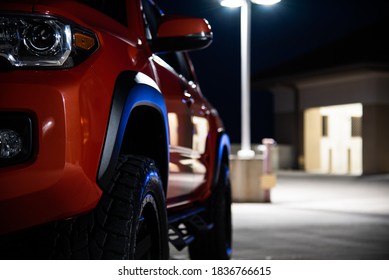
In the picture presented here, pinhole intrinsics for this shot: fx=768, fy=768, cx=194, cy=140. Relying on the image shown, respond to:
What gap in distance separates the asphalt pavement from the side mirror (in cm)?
299

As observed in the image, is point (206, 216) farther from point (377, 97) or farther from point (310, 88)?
point (310, 88)

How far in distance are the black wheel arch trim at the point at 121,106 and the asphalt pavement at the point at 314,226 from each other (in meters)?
3.42

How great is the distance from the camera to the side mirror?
394cm

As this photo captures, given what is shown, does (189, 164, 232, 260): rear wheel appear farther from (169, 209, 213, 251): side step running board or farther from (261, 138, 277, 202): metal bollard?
(261, 138, 277, 202): metal bollard

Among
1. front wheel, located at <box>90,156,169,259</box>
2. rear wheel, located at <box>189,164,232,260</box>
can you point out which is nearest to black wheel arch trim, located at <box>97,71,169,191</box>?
front wheel, located at <box>90,156,169,259</box>

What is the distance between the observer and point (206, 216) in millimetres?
6059

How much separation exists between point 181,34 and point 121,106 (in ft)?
3.34

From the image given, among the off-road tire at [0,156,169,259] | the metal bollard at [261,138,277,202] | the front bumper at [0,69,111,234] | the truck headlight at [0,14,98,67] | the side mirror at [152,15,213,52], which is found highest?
the side mirror at [152,15,213,52]

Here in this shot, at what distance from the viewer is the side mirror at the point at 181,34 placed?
394 centimetres

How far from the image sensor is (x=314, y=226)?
9258mm

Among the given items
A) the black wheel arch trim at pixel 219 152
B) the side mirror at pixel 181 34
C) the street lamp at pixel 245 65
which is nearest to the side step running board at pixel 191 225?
the black wheel arch trim at pixel 219 152

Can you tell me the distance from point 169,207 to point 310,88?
78.2 feet

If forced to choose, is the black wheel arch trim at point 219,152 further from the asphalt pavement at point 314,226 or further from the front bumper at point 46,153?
the front bumper at point 46,153

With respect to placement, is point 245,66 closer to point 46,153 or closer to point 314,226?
point 314,226
